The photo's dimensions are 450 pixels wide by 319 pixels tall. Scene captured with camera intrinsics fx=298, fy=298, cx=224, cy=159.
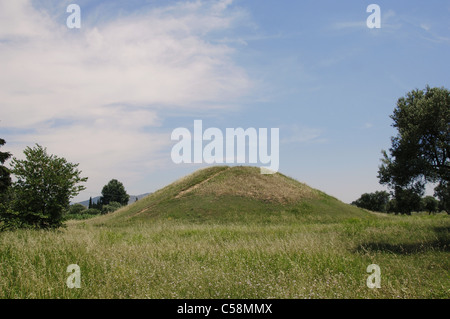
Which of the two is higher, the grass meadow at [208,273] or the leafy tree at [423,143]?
the leafy tree at [423,143]

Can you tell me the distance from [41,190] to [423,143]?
2610 centimetres

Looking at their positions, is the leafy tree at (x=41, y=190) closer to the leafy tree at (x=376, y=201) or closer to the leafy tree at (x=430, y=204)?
the leafy tree at (x=376, y=201)

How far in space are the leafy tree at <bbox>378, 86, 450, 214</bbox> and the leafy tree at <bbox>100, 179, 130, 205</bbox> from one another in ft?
411

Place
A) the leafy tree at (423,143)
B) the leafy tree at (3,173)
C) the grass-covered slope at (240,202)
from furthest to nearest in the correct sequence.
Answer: the leafy tree at (3,173) < the grass-covered slope at (240,202) < the leafy tree at (423,143)

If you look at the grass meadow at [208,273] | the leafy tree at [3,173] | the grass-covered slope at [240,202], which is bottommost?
the grass meadow at [208,273]

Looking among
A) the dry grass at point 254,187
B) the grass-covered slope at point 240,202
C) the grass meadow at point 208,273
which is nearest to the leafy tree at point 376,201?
the dry grass at point 254,187

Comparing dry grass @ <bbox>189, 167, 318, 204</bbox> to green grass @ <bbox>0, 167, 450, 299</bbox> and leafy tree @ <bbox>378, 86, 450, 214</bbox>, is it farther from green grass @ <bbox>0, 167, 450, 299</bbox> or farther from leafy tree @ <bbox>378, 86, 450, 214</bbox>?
green grass @ <bbox>0, 167, 450, 299</bbox>

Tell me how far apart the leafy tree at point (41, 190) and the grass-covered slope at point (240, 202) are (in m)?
18.7

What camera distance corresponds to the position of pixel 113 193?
130875mm

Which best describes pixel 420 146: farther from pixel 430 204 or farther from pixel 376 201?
pixel 430 204

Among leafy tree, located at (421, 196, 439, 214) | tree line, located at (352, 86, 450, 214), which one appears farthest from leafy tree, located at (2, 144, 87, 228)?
leafy tree, located at (421, 196, 439, 214)

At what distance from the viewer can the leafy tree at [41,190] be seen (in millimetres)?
19781

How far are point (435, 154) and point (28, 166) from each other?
27623 mm
